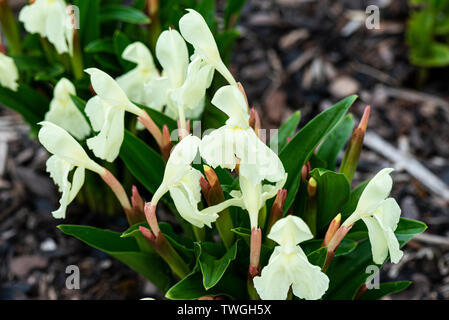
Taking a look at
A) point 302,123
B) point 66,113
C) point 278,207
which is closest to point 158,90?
point 66,113

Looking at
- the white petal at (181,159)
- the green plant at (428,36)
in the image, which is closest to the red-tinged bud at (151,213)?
the white petal at (181,159)

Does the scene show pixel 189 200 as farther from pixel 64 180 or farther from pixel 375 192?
pixel 375 192

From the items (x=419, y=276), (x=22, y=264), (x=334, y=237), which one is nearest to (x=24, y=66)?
(x=22, y=264)

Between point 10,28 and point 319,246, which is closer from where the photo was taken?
point 319,246

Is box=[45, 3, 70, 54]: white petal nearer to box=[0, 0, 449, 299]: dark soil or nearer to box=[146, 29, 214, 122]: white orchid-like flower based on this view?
box=[146, 29, 214, 122]: white orchid-like flower

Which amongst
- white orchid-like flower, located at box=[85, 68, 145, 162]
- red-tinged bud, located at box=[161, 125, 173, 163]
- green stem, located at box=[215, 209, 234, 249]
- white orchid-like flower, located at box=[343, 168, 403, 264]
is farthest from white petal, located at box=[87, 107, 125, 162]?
white orchid-like flower, located at box=[343, 168, 403, 264]
